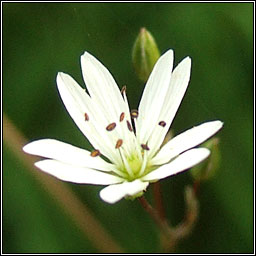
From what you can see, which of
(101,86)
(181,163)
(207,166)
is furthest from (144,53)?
(181,163)

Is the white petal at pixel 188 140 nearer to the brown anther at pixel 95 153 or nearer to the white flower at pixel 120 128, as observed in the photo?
the white flower at pixel 120 128

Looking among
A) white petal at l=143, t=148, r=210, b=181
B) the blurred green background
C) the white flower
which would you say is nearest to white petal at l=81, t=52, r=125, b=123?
the white flower

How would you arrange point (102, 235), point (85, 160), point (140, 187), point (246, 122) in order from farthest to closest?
1. point (246, 122)
2. point (102, 235)
3. point (85, 160)
4. point (140, 187)

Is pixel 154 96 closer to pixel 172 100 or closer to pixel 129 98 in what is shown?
pixel 172 100

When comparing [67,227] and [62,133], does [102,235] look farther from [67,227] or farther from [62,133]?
[62,133]

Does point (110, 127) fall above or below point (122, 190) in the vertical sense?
above

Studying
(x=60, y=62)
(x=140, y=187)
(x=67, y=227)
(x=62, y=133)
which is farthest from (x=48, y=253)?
(x=140, y=187)

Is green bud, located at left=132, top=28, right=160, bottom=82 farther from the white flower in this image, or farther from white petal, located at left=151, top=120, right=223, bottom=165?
white petal, located at left=151, top=120, right=223, bottom=165
